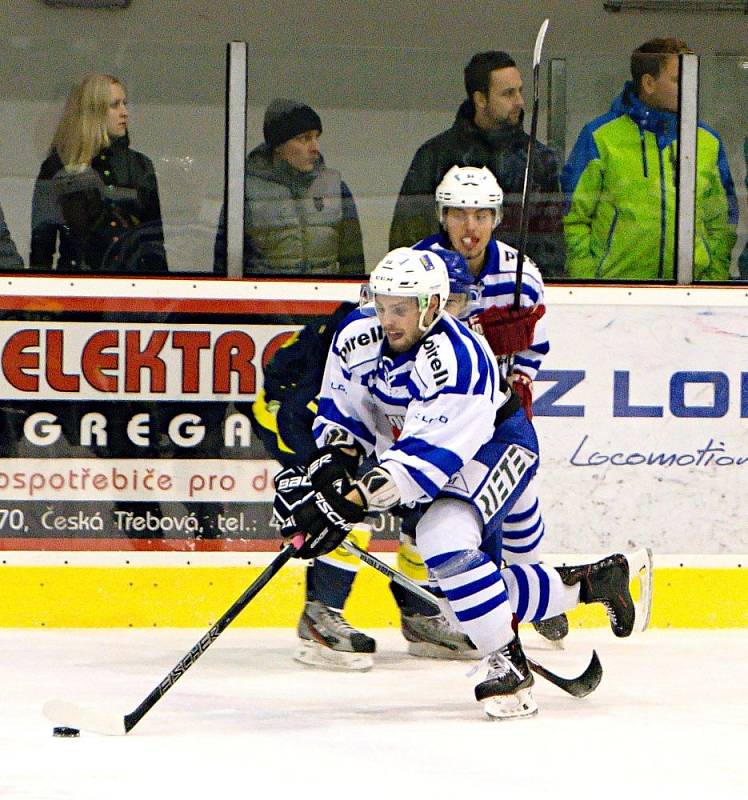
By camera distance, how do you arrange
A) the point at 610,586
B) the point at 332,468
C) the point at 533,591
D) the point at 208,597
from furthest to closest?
the point at 208,597 → the point at 610,586 → the point at 533,591 → the point at 332,468

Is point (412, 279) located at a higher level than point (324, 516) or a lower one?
higher

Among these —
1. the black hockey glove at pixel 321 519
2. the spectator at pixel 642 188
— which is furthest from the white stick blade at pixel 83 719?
the spectator at pixel 642 188

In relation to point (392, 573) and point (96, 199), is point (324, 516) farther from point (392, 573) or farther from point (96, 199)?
point (96, 199)

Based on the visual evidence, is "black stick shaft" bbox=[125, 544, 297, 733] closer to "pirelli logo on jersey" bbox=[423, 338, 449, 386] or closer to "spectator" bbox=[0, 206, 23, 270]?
"pirelli logo on jersey" bbox=[423, 338, 449, 386]

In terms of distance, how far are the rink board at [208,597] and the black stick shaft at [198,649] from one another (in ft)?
3.37

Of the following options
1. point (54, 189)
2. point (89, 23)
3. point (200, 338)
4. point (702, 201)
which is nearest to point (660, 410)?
point (702, 201)

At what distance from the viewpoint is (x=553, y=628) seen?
4.36 m

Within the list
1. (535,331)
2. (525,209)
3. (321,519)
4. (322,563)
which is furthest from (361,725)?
(525,209)

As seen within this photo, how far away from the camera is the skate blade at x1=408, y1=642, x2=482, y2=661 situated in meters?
4.30

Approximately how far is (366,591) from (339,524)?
111 centimetres

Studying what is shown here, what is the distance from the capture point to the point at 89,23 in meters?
6.61

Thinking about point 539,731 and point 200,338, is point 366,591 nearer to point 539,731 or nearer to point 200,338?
point 200,338

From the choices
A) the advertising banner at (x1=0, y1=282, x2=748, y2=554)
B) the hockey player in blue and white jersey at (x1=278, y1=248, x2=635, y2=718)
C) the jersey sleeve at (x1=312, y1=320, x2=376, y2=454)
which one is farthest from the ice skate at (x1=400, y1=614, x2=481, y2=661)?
the jersey sleeve at (x1=312, y1=320, x2=376, y2=454)

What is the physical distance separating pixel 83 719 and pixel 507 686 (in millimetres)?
824
